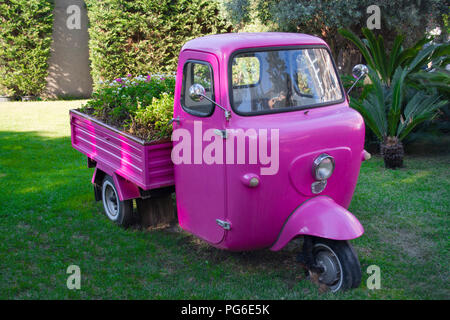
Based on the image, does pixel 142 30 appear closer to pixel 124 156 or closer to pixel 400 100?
pixel 400 100

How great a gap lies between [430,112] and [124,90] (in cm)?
442

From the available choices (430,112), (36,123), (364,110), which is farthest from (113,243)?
(36,123)

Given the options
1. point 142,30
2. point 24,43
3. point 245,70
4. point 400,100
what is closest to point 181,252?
point 245,70

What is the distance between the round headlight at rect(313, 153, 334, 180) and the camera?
3869 mm

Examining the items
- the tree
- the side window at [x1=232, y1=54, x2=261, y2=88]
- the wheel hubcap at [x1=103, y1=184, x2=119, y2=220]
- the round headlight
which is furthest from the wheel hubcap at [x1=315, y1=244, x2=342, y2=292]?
the tree

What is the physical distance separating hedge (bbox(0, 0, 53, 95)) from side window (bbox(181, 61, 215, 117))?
Result: 10.9 meters

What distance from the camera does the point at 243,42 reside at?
3.99m

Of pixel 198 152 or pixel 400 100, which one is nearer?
pixel 198 152

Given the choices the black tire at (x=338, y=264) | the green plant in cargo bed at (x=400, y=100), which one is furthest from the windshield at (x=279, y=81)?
the green plant in cargo bed at (x=400, y=100)

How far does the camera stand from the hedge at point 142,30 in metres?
13.5

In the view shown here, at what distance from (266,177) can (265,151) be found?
21cm

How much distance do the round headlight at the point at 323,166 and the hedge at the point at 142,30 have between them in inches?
416

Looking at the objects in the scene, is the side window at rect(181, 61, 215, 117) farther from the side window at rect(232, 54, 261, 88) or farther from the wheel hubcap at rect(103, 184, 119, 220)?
the wheel hubcap at rect(103, 184, 119, 220)
